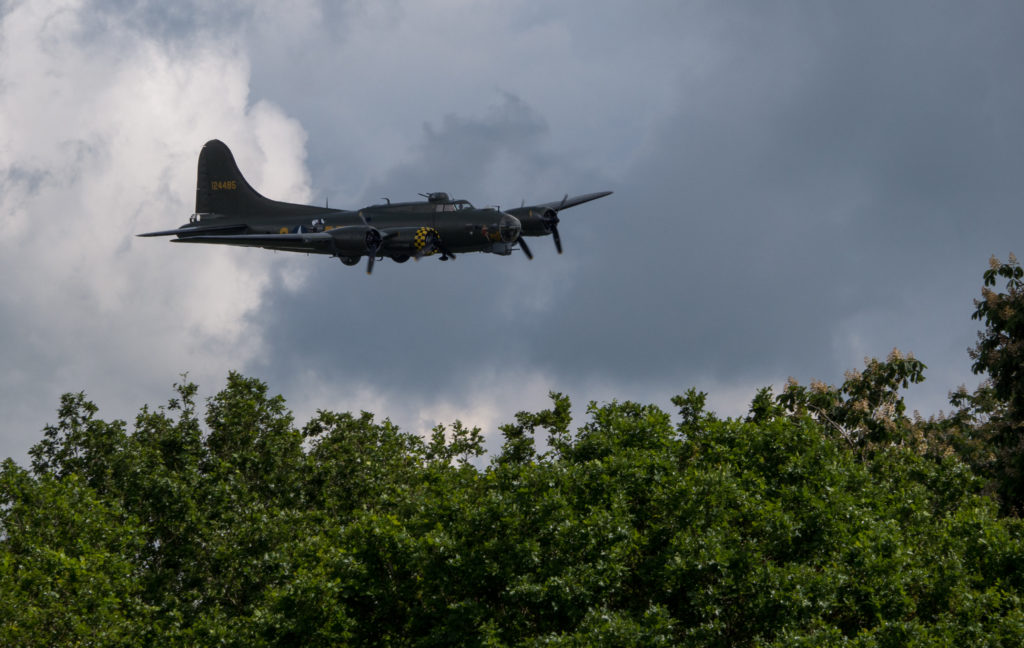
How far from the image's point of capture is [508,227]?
48.7 meters

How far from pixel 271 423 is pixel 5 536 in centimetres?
1040

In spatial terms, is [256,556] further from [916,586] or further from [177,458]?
[916,586]

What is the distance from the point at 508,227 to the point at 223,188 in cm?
2871

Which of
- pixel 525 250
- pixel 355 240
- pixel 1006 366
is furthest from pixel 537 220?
pixel 1006 366

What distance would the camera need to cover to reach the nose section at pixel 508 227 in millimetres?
48688

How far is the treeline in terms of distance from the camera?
996 inches

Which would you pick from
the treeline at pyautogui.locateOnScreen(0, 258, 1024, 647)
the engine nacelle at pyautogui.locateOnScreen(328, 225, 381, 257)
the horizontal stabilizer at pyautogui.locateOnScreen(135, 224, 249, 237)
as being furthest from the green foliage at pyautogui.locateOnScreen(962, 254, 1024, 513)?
the horizontal stabilizer at pyautogui.locateOnScreen(135, 224, 249, 237)

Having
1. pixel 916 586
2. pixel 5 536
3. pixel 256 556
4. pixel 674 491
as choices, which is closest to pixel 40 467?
pixel 5 536

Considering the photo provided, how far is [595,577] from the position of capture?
982 inches

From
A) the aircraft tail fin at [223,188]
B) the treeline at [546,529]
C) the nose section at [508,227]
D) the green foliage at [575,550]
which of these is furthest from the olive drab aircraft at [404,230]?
the green foliage at [575,550]

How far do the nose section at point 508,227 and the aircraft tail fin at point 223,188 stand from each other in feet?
70.9

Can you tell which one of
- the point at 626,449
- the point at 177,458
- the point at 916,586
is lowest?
the point at 916,586

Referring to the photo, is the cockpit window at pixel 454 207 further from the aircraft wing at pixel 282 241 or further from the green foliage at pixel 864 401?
the green foliage at pixel 864 401

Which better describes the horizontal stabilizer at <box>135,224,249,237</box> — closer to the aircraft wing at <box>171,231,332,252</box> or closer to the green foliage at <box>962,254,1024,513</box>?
the aircraft wing at <box>171,231,332,252</box>
